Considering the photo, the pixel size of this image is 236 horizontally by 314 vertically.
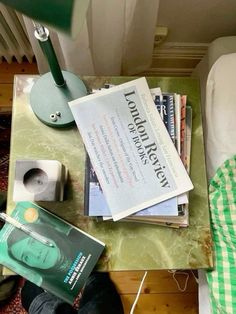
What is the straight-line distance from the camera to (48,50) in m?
0.74

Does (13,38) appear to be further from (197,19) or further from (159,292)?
(159,292)

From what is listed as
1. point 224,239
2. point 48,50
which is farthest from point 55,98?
point 224,239

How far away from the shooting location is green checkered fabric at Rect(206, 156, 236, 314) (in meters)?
0.85

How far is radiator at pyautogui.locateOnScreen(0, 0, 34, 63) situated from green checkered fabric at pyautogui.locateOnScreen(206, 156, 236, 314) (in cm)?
65

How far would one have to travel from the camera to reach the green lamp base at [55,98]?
34.1 inches

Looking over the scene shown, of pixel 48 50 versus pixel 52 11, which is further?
pixel 48 50

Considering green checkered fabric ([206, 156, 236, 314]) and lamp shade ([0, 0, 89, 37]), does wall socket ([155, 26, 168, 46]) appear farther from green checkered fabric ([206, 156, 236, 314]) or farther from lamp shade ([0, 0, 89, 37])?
lamp shade ([0, 0, 89, 37])

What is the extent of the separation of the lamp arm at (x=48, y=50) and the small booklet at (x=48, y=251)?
27 cm

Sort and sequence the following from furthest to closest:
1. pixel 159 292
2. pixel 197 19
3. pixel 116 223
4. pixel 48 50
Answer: pixel 159 292, pixel 197 19, pixel 116 223, pixel 48 50

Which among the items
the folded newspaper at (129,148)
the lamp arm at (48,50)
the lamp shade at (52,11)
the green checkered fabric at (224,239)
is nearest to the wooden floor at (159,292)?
the green checkered fabric at (224,239)

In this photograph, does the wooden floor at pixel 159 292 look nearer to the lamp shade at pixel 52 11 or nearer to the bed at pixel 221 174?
the bed at pixel 221 174

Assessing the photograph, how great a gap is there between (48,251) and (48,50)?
383 millimetres

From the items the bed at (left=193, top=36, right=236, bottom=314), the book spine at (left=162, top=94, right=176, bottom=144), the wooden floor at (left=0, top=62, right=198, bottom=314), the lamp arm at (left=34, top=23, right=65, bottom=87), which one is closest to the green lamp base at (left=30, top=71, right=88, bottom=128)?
the lamp arm at (left=34, top=23, right=65, bottom=87)

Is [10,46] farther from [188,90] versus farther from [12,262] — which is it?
[12,262]
